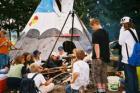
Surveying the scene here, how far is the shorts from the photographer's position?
38.4 ft

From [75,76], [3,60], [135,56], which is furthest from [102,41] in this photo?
[3,60]

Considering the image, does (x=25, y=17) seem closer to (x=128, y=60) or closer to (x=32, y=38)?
(x=32, y=38)

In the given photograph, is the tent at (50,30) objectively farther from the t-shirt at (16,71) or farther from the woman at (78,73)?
the woman at (78,73)

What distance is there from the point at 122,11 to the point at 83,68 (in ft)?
38.5

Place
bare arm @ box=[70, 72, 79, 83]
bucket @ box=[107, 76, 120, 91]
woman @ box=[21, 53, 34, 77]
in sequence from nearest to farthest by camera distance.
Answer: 1. bare arm @ box=[70, 72, 79, 83]
2. woman @ box=[21, 53, 34, 77]
3. bucket @ box=[107, 76, 120, 91]

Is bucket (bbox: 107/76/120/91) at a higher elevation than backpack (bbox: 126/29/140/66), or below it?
below

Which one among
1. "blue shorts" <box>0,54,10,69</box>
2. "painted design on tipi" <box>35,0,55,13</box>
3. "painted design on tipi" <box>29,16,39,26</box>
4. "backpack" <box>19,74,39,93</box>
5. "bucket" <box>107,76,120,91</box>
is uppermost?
"painted design on tipi" <box>35,0,55,13</box>

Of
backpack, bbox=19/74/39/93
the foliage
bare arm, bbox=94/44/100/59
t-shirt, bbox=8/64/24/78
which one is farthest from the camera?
the foliage

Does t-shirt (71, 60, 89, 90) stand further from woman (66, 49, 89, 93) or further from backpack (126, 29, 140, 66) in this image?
backpack (126, 29, 140, 66)

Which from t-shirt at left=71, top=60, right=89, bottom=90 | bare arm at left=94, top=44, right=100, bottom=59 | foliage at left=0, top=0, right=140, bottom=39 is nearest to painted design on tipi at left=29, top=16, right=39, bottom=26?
foliage at left=0, top=0, right=140, bottom=39

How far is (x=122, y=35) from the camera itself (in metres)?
11.2

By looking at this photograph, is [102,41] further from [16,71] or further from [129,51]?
[16,71]

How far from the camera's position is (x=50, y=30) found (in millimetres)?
19766

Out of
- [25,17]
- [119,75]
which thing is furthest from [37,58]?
[25,17]
